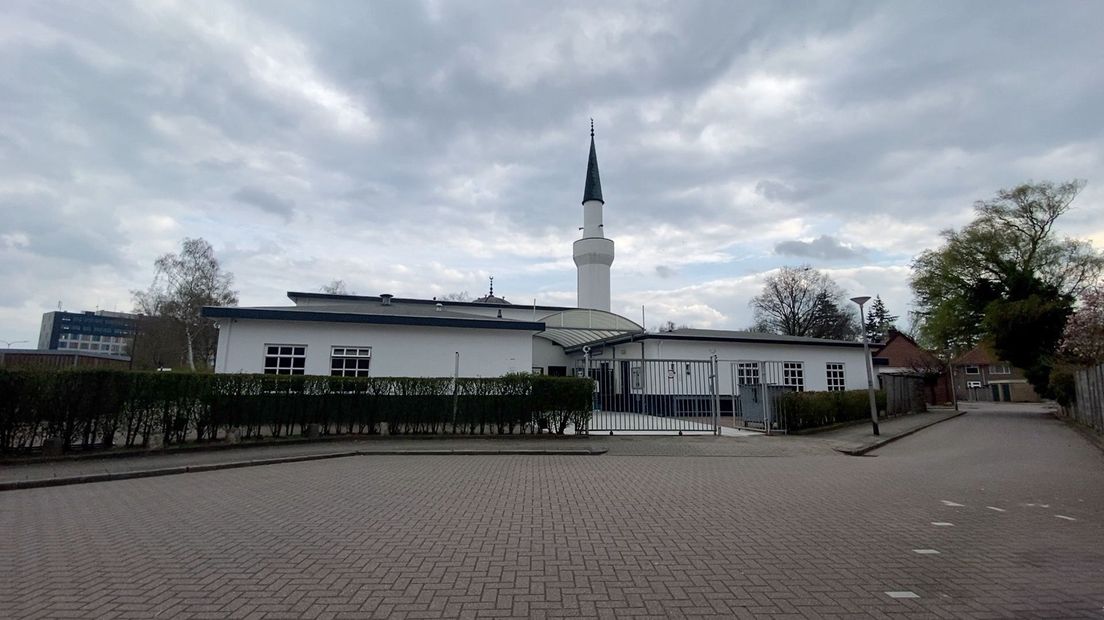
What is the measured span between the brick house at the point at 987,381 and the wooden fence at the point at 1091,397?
4412 centimetres

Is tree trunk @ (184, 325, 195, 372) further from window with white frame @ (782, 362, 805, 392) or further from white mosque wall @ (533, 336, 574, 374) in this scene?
window with white frame @ (782, 362, 805, 392)

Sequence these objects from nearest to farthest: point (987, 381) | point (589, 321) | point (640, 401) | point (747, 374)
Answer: point (640, 401) → point (747, 374) → point (589, 321) → point (987, 381)

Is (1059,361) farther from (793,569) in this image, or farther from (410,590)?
(410,590)

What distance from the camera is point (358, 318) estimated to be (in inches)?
803

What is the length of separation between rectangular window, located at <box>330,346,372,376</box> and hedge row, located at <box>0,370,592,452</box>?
587 centimetres

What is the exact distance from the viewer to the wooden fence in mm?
15984

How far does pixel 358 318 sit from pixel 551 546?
1678 cm

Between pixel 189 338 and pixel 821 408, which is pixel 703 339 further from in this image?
pixel 189 338

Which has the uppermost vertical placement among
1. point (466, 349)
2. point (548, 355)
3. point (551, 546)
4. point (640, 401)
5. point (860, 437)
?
point (548, 355)

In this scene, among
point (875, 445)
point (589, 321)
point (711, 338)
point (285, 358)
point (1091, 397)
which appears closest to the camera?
point (875, 445)

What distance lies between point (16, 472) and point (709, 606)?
11736 mm

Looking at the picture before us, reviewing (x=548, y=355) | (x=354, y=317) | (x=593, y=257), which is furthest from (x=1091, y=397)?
(x=593, y=257)

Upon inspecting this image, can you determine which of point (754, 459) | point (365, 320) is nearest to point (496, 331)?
point (365, 320)

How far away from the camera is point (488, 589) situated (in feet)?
13.5
